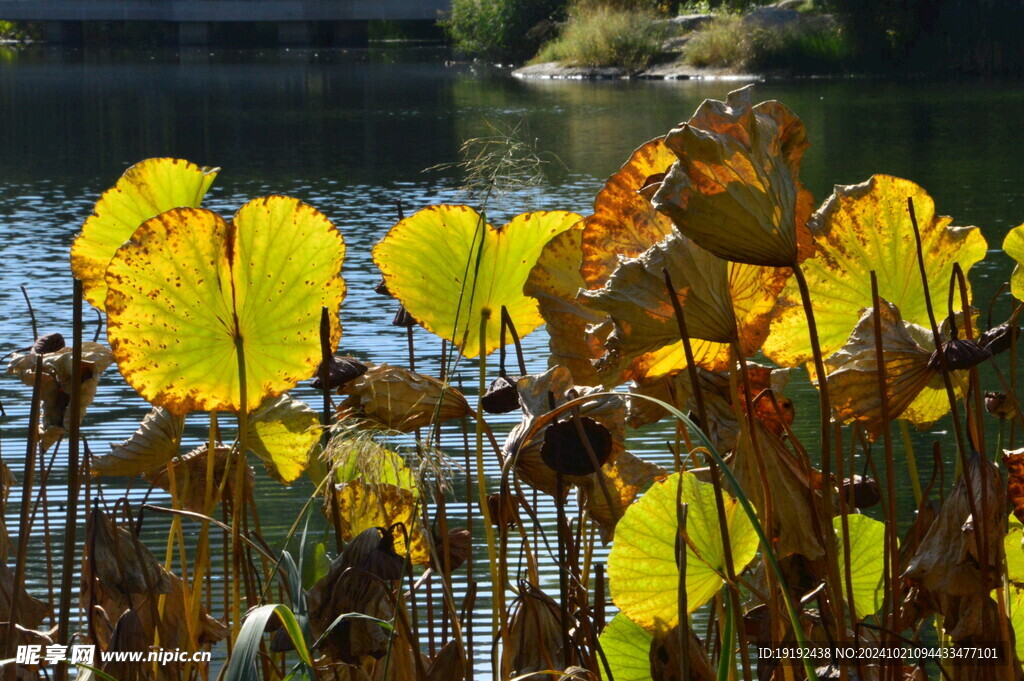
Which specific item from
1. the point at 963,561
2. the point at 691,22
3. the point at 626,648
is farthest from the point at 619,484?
the point at 691,22

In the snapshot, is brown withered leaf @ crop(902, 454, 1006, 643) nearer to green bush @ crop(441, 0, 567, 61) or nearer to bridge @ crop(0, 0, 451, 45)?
green bush @ crop(441, 0, 567, 61)

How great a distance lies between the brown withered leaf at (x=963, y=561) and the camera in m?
0.55

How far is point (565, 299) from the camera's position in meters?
0.68

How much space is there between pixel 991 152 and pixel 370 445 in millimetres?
9141

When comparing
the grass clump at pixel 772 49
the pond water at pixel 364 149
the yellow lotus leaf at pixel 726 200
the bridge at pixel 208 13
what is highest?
the bridge at pixel 208 13

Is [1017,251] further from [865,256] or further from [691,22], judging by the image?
[691,22]

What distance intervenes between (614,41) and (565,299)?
796 inches

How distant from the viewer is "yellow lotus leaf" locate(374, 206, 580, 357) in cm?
71

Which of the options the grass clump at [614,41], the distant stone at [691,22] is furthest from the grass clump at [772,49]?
the distant stone at [691,22]

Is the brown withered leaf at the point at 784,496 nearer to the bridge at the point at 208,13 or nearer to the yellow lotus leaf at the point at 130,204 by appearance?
the yellow lotus leaf at the point at 130,204

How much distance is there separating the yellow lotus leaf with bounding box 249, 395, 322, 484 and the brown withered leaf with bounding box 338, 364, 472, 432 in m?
0.07

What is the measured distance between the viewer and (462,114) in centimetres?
1285

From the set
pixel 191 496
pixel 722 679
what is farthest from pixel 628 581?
pixel 191 496

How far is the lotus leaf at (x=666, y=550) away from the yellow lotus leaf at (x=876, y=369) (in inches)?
2.9
